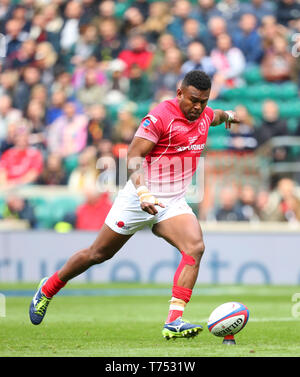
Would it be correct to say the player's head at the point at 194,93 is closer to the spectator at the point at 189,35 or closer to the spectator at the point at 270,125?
the spectator at the point at 270,125

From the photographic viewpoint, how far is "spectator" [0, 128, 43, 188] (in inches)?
670

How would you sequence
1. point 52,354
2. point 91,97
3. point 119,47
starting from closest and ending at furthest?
point 52,354 → point 91,97 → point 119,47

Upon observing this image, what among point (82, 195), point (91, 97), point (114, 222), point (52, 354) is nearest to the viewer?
point (52, 354)

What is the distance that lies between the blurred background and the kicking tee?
251 inches

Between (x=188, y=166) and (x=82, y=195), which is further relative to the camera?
(x=82, y=195)

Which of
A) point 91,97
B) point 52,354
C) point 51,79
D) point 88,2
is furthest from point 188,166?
point 88,2

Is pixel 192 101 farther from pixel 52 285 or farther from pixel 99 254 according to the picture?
pixel 52 285

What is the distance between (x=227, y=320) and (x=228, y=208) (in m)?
8.98

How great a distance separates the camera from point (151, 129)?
8.04m

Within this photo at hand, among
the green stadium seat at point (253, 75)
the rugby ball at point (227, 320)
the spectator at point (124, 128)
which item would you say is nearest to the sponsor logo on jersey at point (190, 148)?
the rugby ball at point (227, 320)

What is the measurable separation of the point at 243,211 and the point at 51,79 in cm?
613

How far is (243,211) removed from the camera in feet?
54.4

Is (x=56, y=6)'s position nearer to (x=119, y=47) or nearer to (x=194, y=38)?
(x=119, y=47)

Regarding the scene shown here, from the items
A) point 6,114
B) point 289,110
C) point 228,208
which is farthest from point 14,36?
point 228,208
